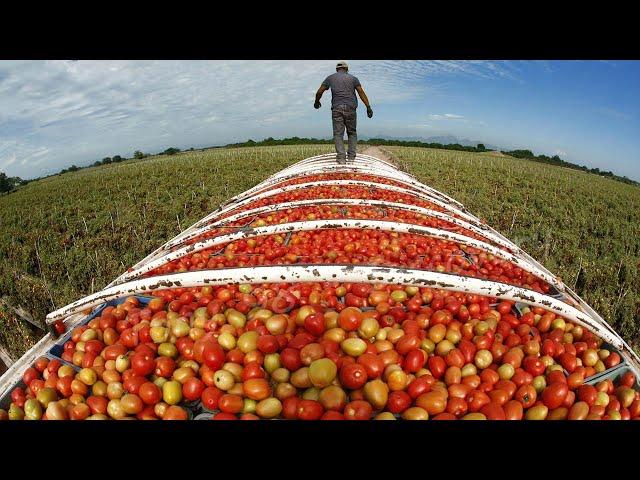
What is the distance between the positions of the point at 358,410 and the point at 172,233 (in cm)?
773

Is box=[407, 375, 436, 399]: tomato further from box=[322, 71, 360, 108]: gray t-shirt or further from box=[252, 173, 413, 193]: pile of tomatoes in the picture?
box=[322, 71, 360, 108]: gray t-shirt

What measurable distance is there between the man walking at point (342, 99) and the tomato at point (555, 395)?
672 cm

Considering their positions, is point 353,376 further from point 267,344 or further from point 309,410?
point 267,344

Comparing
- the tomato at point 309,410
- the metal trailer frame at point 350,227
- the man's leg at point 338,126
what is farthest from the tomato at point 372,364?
the man's leg at point 338,126

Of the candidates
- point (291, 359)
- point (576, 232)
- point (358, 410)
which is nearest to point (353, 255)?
point (291, 359)

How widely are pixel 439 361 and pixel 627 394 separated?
1099 millimetres

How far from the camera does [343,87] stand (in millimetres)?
Answer: 8008

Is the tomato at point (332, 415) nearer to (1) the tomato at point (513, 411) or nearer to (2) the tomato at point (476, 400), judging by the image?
(2) the tomato at point (476, 400)

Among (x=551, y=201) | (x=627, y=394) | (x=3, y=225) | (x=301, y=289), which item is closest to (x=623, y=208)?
(x=551, y=201)

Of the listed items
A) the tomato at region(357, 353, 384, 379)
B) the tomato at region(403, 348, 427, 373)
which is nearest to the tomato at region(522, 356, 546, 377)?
the tomato at region(403, 348, 427, 373)

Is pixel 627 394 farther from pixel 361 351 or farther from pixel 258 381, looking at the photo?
pixel 258 381

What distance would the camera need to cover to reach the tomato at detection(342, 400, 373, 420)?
5.94 feet

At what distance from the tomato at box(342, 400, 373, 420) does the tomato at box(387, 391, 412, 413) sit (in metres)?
0.16

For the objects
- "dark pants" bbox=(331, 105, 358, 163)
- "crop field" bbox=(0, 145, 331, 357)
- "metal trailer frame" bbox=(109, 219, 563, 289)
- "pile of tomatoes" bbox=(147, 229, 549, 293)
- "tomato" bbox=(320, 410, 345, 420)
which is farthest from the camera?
"dark pants" bbox=(331, 105, 358, 163)
